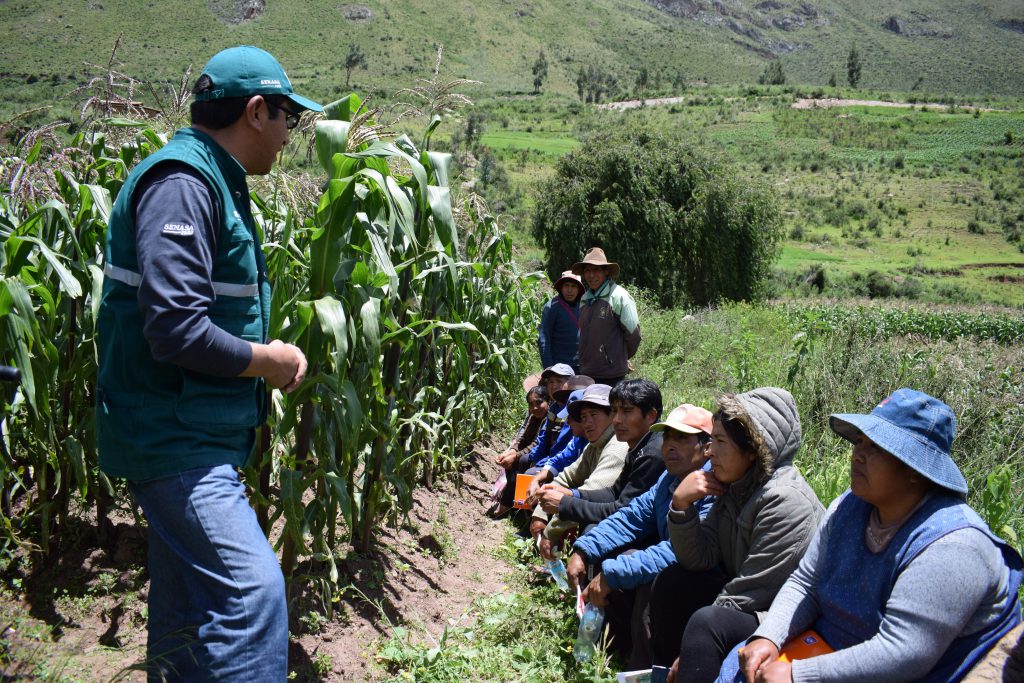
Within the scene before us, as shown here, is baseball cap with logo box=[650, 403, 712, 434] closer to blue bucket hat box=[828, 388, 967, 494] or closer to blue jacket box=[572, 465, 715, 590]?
blue jacket box=[572, 465, 715, 590]

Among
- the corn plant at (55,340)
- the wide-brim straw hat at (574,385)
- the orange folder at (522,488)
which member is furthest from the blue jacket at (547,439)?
the corn plant at (55,340)

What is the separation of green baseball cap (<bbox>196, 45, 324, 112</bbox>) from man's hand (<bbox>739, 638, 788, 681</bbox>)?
6.88 feet

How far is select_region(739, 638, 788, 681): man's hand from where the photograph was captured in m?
2.39

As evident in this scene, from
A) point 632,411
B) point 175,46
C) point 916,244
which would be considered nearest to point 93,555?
point 632,411

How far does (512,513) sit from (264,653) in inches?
136

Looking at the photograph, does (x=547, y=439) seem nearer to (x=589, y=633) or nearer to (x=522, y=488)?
(x=522, y=488)

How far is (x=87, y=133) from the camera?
11.8ft

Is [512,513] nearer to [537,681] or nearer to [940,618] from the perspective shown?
[537,681]

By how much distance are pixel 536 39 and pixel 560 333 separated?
386ft

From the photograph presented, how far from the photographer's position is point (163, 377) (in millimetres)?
1896

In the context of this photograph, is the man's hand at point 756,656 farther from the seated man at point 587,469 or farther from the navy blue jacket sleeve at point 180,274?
the navy blue jacket sleeve at point 180,274

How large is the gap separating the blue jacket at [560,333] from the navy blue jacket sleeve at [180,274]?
486cm

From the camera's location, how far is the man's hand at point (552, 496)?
13.5 ft

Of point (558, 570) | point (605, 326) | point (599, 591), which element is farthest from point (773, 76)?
point (599, 591)
